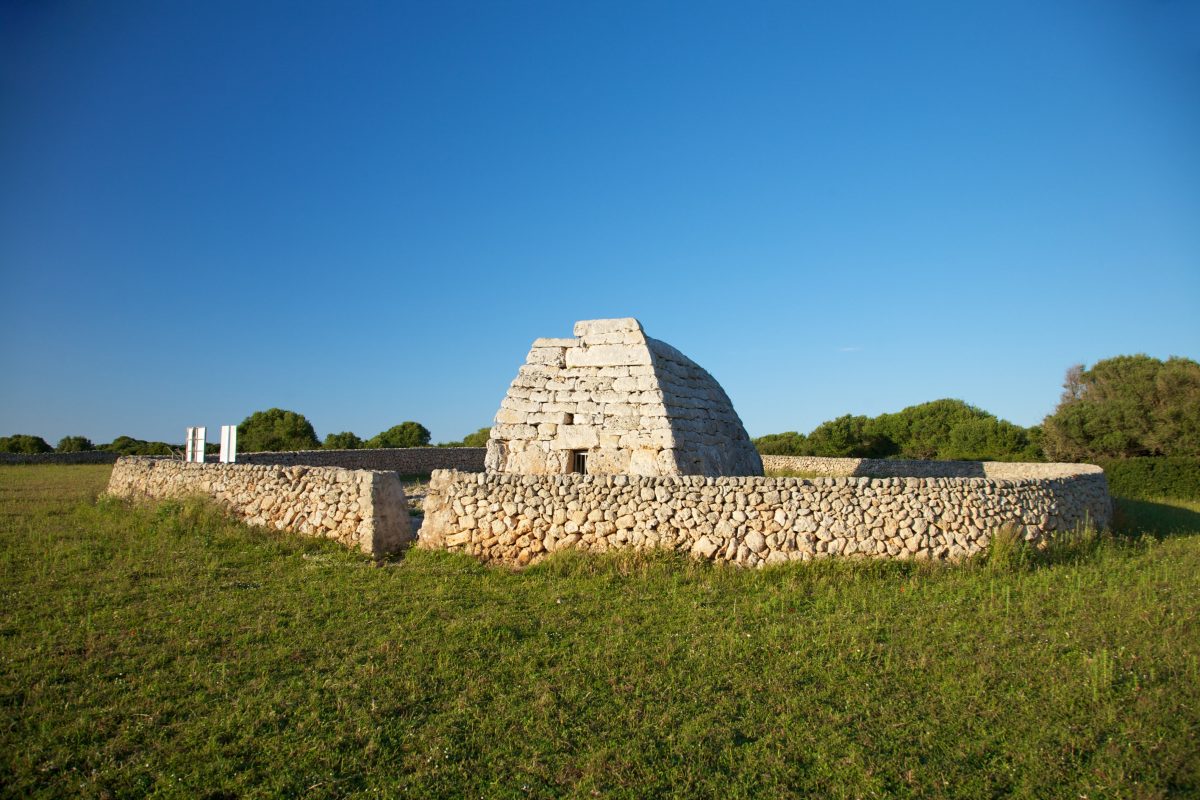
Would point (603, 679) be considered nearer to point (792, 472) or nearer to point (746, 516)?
point (746, 516)

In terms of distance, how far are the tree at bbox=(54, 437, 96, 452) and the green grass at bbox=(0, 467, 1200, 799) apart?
35531 millimetres

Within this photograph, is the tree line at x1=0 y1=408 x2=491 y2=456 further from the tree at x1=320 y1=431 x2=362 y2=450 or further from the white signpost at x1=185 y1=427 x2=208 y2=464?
the white signpost at x1=185 y1=427 x2=208 y2=464

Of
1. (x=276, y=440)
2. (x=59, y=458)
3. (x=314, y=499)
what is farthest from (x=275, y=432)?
(x=314, y=499)

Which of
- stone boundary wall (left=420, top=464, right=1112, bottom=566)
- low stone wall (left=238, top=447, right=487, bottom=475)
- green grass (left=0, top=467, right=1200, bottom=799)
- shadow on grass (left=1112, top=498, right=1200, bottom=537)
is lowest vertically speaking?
green grass (left=0, top=467, right=1200, bottom=799)

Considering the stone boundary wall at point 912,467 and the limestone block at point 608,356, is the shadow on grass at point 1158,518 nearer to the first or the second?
the stone boundary wall at point 912,467

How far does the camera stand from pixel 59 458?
99.2 ft

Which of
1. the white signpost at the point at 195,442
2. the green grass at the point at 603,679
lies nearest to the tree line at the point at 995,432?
the white signpost at the point at 195,442

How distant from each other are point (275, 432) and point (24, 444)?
1258 centimetres

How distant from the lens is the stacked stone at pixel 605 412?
498 inches

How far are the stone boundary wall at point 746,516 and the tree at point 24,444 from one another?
124ft

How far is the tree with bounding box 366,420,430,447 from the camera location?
39656 mm

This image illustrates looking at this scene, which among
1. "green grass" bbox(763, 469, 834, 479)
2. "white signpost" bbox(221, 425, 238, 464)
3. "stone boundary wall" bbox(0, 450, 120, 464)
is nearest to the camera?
"white signpost" bbox(221, 425, 238, 464)

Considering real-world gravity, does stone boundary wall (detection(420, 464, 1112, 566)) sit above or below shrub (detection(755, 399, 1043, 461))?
below

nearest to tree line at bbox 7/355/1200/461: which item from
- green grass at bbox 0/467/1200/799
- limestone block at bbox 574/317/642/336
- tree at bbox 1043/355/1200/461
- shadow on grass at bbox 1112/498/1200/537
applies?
tree at bbox 1043/355/1200/461
